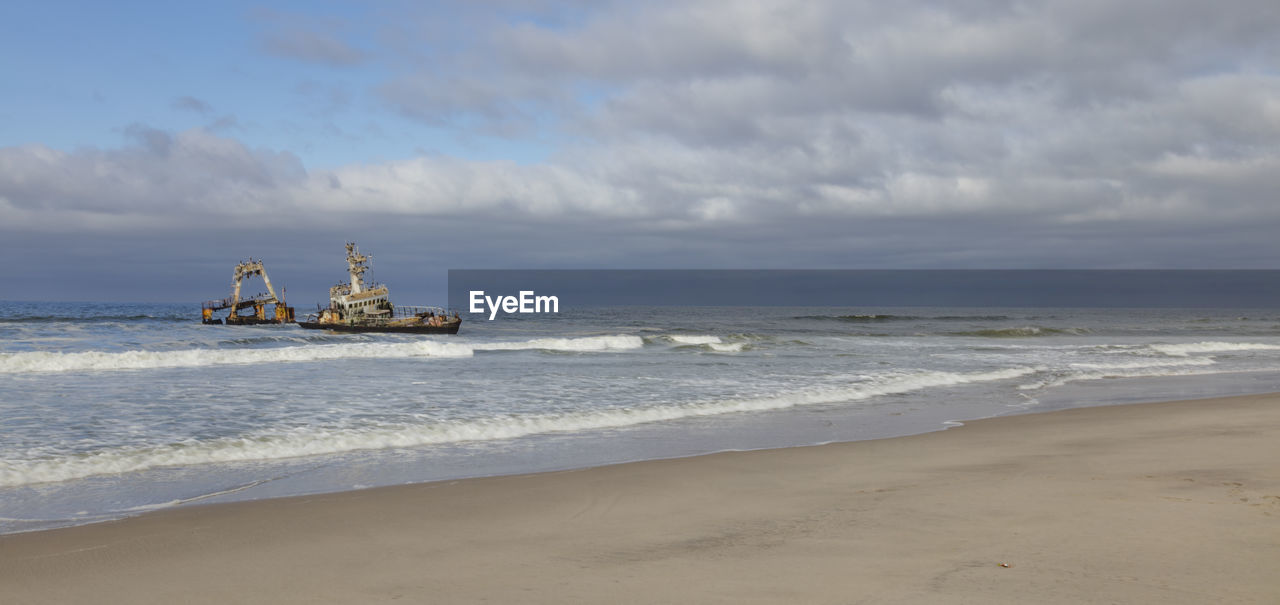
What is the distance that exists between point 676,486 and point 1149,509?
143 inches

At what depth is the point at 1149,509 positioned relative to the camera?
5.56 metres

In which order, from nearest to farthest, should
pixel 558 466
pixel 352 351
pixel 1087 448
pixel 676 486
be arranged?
pixel 676 486, pixel 558 466, pixel 1087 448, pixel 352 351

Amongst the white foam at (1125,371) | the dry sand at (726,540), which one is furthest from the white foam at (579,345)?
the dry sand at (726,540)

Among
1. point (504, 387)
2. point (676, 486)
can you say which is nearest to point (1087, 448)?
point (676, 486)

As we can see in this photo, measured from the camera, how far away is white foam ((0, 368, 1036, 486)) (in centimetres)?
798

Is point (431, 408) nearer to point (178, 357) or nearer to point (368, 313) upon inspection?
point (178, 357)

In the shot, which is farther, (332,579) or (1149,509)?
(1149,509)

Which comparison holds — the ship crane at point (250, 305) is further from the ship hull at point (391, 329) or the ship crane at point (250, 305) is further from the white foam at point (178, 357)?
the white foam at point (178, 357)

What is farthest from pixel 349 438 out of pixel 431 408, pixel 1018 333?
pixel 1018 333

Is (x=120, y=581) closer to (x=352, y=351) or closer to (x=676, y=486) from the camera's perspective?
(x=676, y=486)

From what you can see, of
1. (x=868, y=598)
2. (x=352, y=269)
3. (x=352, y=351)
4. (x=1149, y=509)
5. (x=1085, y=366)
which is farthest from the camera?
(x=352, y=269)

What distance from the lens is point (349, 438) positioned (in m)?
9.98

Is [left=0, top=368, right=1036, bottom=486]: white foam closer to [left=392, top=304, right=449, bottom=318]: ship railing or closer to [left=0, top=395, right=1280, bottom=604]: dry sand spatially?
[left=0, top=395, right=1280, bottom=604]: dry sand

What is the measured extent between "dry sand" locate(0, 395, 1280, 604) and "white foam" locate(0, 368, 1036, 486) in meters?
2.70
